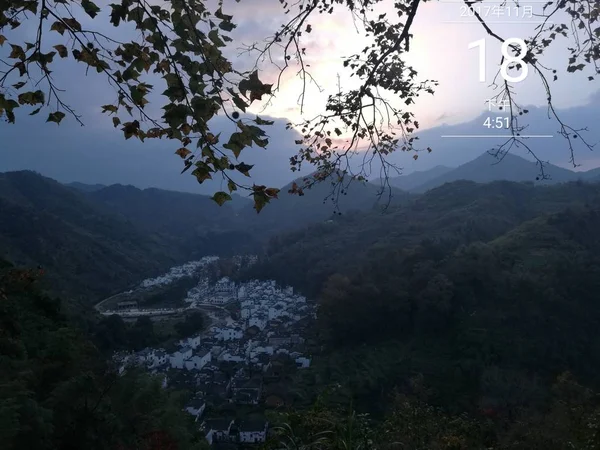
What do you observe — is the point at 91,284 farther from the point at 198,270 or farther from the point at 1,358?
the point at 1,358

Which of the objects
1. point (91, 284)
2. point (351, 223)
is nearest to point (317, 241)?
point (351, 223)

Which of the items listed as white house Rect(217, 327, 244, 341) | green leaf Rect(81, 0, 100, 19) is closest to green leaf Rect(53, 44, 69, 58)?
green leaf Rect(81, 0, 100, 19)

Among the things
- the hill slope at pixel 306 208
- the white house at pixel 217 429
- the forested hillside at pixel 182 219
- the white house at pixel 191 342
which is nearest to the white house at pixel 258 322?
the white house at pixel 191 342

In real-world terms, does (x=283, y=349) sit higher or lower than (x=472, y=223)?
lower

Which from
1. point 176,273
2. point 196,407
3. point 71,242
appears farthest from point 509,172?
point 196,407

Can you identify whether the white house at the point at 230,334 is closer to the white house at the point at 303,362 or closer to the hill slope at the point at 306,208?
the white house at the point at 303,362

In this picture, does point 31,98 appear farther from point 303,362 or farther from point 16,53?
point 303,362

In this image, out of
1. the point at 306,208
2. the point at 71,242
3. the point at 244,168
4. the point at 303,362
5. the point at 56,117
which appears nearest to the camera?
the point at 244,168
